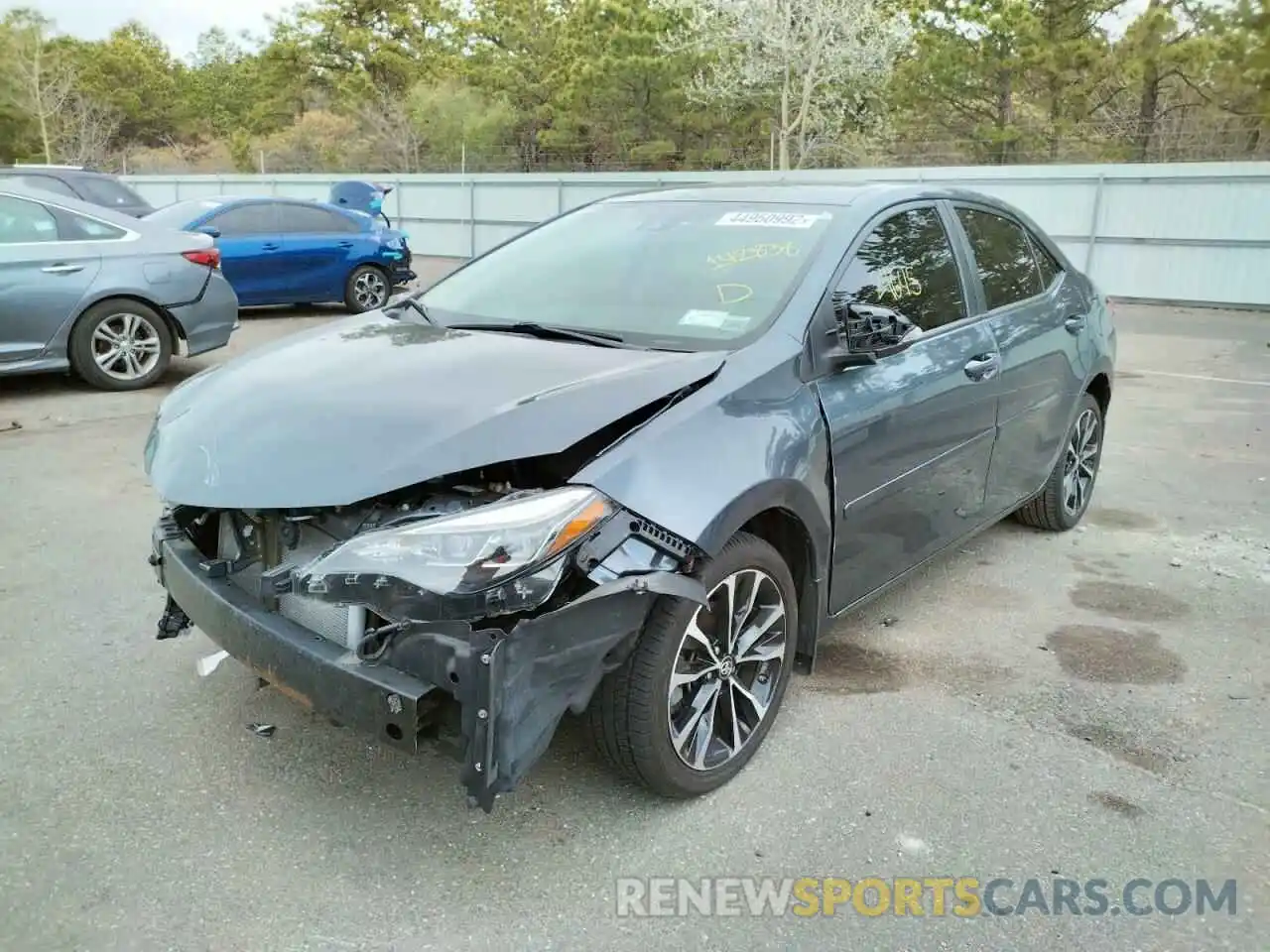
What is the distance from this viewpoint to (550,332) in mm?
3285

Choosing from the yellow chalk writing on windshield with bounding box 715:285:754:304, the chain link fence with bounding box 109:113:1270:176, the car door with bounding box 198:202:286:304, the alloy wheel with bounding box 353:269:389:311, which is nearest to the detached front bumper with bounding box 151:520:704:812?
the yellow chalk writing on windshield with bounding box 715:285:754:304

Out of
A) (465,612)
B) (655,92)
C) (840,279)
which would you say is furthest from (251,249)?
(655,92)

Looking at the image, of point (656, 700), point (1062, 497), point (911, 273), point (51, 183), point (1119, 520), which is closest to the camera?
point (656, 700)

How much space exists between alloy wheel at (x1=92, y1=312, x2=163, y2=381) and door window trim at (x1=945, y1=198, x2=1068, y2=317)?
6279 millimetres

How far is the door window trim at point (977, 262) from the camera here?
412 centimetres

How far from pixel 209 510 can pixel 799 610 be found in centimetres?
174

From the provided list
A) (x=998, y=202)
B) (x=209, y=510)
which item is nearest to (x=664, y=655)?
(x=209, y=510)

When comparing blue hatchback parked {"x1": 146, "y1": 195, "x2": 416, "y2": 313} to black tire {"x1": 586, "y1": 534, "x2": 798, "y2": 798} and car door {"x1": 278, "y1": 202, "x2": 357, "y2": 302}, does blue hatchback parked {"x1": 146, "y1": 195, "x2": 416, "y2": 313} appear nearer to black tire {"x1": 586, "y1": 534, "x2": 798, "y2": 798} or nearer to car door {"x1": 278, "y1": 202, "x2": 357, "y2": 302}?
car door {"x1": 278, "y1": 202, "x2": 357, "y2": 302}

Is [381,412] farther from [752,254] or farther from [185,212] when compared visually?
[185,212]

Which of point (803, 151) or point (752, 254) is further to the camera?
point (803, 151)

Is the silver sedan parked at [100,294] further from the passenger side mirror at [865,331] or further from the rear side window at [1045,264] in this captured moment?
the passenger side mirror at [865,331]

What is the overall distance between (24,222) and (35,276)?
463mm

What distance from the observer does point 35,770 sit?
2.90m

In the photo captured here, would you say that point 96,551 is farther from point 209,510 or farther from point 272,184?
point 272,184
